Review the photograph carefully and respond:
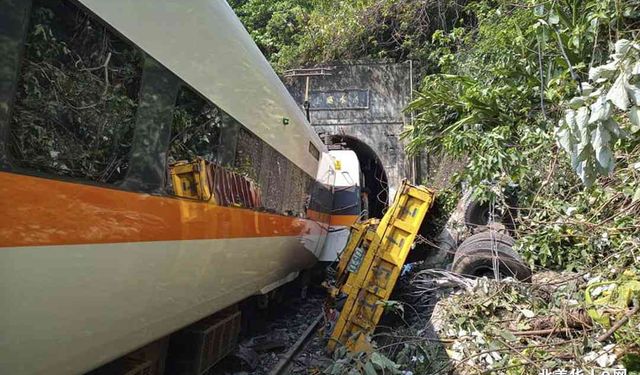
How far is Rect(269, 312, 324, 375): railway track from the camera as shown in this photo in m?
5.61

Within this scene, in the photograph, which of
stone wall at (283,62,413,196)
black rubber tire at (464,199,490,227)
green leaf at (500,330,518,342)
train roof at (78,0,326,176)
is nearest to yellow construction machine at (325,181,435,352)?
black rubber tire at (464,199,490,227)

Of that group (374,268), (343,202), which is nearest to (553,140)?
(374,268)

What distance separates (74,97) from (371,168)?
1448cm

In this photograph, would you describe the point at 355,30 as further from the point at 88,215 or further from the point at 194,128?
the point at 88,215

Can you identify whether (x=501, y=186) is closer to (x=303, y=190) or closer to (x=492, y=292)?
(x=492, y=292)

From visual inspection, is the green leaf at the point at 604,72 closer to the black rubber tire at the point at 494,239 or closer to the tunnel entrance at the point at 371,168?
the black rubber tire at the point at 494,239

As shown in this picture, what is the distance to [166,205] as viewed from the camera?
2.86 meters

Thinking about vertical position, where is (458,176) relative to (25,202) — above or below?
above

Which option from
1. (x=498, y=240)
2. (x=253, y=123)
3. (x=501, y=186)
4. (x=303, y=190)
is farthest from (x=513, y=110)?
(x=253, y=123)

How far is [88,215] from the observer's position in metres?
2.17

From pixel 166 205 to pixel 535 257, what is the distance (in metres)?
4.11

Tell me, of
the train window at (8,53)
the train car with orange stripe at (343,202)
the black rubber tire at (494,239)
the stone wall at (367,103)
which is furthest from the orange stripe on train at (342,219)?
the train window at (8,53)

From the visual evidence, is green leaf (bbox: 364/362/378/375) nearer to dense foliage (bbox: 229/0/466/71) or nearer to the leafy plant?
the leafy plant

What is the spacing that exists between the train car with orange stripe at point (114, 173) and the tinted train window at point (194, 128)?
13 mm
